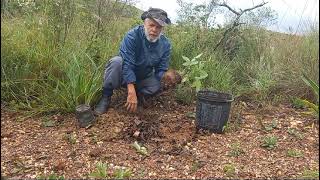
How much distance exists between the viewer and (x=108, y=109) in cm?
433

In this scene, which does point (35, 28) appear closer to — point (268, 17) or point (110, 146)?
point (110, 146)

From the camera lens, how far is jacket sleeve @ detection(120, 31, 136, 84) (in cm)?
417

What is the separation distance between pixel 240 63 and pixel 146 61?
163 centimetres

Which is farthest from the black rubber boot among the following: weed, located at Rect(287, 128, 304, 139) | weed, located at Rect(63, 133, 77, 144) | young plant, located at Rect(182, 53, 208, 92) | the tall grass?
weed, located at Rect(287, 128, 304, 139)

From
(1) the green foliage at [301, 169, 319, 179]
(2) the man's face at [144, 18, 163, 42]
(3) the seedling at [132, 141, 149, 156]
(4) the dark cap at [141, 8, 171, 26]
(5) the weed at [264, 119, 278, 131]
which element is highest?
(4) the dark cap at [141, 8, 171, 26]

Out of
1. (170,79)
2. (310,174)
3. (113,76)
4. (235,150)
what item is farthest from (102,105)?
(310,174)

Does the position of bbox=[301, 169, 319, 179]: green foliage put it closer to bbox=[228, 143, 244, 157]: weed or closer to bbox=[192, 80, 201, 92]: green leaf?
bbox=[228, 143, 244, 157]: weed

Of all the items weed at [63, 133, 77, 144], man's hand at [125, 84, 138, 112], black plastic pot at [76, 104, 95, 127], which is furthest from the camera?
man's hand at [125, 84, 138, 112]

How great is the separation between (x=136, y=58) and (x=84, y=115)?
88 cm

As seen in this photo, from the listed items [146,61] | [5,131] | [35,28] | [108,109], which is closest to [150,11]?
[146,61]

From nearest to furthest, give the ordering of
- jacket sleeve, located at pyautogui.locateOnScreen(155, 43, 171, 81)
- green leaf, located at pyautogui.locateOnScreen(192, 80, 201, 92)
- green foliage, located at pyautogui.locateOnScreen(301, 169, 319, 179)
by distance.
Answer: green foliage, located at pyautogui.locateOnScreen(301, 169, 319, 179) → green leaf, located at pyautogui.locateOnScreen(192, 80, 201, 92) → jacket sleeve, located at pyautogui.locateOnScreen(155, 43, 171, 81)

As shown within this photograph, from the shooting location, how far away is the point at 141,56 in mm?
4387

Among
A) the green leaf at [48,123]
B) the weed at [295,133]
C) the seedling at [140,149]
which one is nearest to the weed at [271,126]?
the weed at [295,133]

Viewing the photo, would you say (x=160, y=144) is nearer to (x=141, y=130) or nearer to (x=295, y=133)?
(x=141, y=130)
